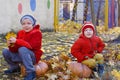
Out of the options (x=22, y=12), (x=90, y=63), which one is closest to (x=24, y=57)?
(x=90, y=63)

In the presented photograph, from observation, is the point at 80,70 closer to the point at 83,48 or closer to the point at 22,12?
the point at 83,48

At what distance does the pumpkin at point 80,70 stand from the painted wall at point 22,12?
14.7 feet

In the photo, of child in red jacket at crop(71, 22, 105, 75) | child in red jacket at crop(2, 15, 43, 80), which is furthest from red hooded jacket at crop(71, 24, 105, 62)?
child in red jacket at crop(2, 15, 43, 80)

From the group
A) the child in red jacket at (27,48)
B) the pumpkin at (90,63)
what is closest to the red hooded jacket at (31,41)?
the child in red jacket at (27,48)

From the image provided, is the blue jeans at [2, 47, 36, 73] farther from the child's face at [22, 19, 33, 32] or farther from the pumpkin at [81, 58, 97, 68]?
the pumpkin at [81, 58, 97, 68]

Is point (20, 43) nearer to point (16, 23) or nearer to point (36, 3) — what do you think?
point (16, 23)

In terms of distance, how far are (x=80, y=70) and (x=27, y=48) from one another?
0.89 m

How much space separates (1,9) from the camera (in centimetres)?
971

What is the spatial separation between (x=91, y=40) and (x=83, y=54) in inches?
10.1

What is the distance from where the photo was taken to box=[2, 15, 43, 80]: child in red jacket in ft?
17.1

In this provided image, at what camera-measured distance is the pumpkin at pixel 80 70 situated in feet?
18.2

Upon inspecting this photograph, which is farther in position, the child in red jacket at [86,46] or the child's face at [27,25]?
the child in red jacket at [86,46]

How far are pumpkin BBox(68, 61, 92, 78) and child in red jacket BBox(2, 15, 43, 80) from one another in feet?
1.79

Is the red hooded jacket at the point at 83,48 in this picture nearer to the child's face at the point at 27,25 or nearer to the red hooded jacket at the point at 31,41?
the red hooded jacket at the point at 31,41
